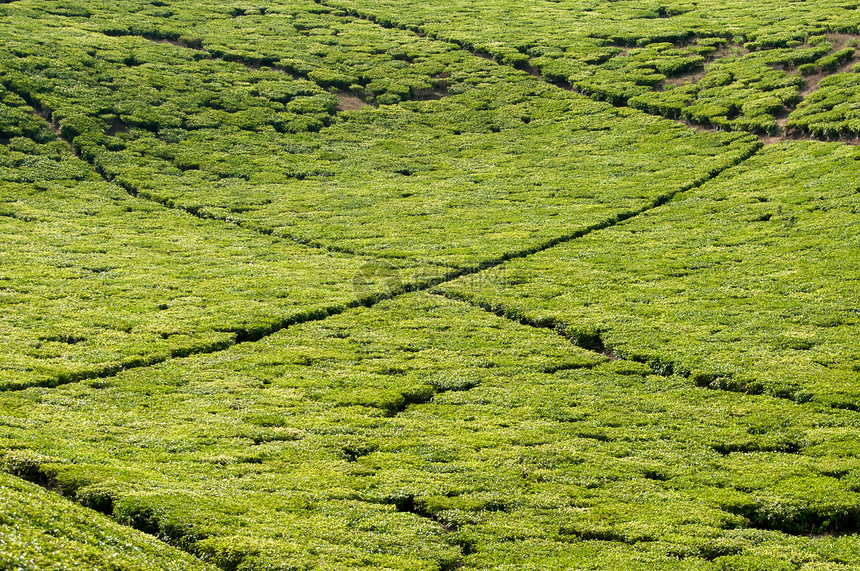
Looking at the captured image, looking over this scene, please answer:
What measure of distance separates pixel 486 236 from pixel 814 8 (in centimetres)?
5248

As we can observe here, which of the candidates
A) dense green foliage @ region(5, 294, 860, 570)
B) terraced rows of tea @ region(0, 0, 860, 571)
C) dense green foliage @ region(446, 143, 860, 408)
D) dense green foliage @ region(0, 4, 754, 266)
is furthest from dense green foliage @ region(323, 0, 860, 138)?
dense green foliage @ region(5, 294, 860, 570)

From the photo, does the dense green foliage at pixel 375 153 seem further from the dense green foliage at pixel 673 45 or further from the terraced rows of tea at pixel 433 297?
the dense green foliage at pixel 673 45

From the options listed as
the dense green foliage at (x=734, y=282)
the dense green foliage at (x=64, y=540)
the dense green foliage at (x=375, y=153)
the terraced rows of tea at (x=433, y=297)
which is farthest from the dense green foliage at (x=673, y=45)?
the dense green foliage at (x=64, y=540)

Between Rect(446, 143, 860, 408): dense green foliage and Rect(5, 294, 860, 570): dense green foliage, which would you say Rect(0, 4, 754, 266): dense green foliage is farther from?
Rect(5, 294, 860, 570): dense green foliage

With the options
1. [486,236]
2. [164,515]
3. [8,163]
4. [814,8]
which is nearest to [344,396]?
[164,515]

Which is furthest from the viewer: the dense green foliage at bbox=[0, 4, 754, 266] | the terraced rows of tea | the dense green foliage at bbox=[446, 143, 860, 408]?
the dense green foliage at bbox=[0, 4, 754, 266]

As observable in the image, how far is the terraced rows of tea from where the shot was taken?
69.0 feet

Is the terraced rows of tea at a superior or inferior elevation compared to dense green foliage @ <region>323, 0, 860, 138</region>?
inferior

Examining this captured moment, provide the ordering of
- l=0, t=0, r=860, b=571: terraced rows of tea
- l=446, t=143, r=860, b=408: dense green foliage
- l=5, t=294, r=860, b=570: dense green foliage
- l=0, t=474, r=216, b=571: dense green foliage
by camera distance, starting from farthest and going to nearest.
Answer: l=446, t=143, r=860, b=408: dense green foliage, l=0, t=0, r=860, b=571: terraced rows of tea, l=5, t=294, r=860, b=570: dense green foliage, l=0, t=474, r=216, b=571: dense green foliage

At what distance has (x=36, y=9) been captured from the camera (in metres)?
81.2

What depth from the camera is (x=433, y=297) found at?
39.3 meters

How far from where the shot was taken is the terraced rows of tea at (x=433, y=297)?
69.0ft

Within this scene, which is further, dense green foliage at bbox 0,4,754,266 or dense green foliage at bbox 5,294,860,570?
dense green foliage at bbox 0,4,754,266

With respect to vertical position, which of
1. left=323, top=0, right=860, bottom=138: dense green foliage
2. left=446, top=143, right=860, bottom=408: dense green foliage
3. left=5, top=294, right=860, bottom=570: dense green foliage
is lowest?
left=5, top=294, right=860, bottom=570: dense green foliage
